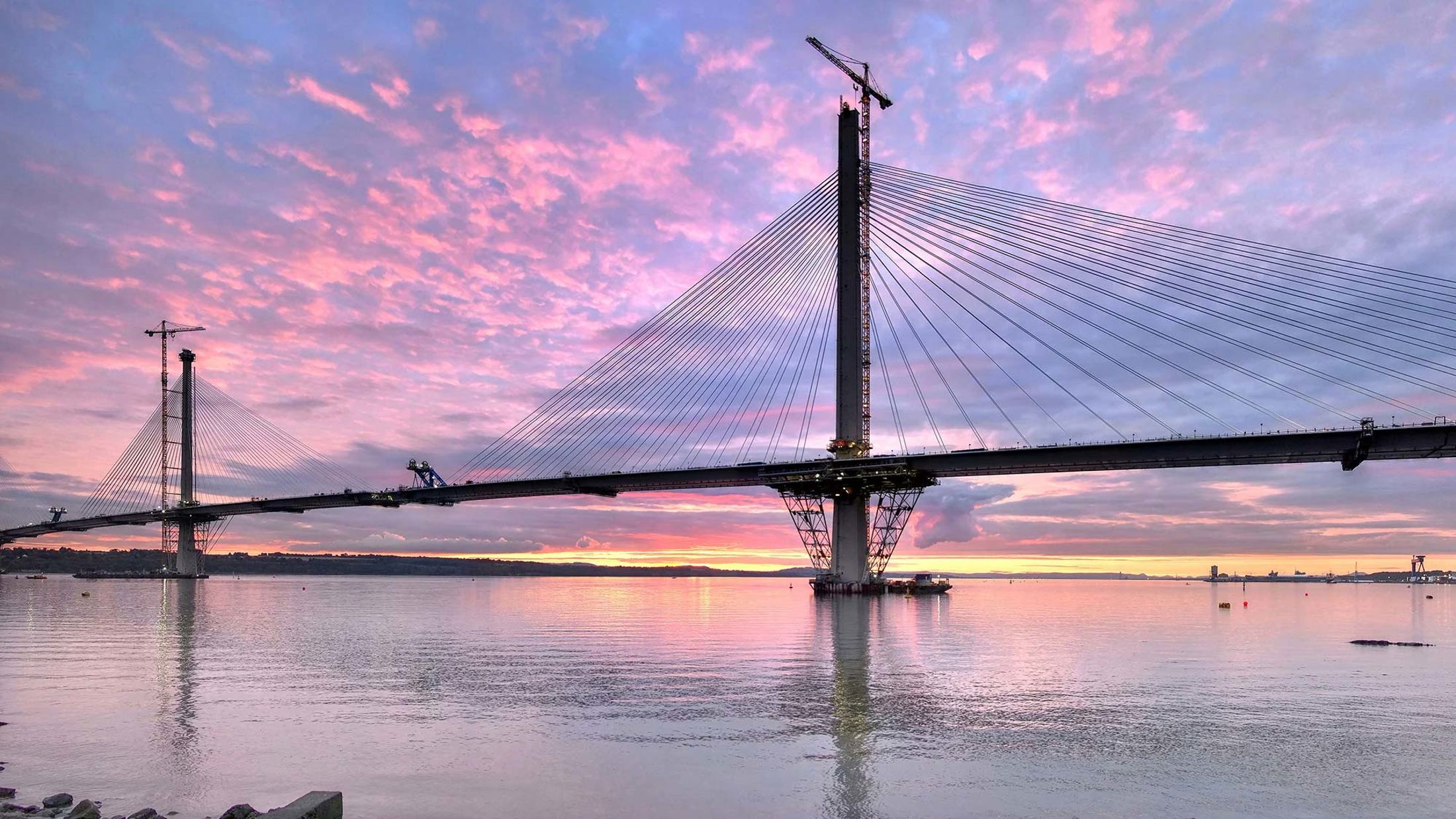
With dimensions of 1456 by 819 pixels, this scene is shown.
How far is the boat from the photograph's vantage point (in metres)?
112

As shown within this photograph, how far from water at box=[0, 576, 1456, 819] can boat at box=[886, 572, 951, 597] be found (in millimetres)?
64832

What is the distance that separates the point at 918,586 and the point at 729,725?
321 feet

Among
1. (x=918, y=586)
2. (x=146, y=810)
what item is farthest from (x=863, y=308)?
(x=146, y=810)

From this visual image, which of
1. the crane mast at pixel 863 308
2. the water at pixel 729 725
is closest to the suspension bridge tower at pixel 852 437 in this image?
the crane mast at pixel 863 308

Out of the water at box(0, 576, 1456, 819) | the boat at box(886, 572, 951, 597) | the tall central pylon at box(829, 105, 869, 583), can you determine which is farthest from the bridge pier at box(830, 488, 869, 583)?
the water at box(0, 576, 1456, 819)

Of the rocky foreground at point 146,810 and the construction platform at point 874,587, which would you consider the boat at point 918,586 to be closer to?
the construction platform at point 874,587

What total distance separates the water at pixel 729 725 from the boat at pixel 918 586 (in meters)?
64.8

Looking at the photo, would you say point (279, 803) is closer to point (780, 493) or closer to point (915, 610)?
point (915, 610)

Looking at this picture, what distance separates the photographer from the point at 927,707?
24.0 meters

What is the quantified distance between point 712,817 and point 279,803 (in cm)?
692

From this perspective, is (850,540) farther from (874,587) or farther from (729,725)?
(729,725)

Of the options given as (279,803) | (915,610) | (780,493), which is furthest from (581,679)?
(780,493)

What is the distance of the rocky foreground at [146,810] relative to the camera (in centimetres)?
1245

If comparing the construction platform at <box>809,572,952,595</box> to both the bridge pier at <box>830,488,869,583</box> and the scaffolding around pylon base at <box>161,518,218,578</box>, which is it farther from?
the scaffolding around pylon base at <box>161,518,218,578</box>
